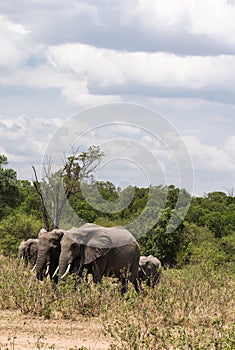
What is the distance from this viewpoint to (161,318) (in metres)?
12.6

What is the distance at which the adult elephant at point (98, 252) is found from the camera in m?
15.4

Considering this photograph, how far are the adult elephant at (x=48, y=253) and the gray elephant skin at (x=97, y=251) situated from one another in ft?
0.36

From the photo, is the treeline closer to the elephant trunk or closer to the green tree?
the green tree

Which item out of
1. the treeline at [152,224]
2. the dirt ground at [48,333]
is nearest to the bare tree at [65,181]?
the treeline at [152,224]

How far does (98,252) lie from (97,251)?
40mm

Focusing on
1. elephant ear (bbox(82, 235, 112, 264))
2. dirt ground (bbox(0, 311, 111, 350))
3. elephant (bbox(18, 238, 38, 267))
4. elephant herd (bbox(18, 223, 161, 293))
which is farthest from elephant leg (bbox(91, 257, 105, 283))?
elephant (bbox(18, 238, 38, 267))

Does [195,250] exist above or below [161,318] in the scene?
above

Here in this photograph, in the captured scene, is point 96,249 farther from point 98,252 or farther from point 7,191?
point 7,191

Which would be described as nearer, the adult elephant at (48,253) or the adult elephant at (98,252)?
the adult elephant at (98,252)

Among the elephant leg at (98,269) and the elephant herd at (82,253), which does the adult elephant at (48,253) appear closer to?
the elephant herd at (82,253)

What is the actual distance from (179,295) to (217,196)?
46115 mm

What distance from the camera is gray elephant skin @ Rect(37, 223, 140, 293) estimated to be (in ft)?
50.6

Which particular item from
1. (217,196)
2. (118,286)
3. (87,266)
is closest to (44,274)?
(87,266)

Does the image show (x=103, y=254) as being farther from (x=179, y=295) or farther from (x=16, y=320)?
(x=16, y=320)
